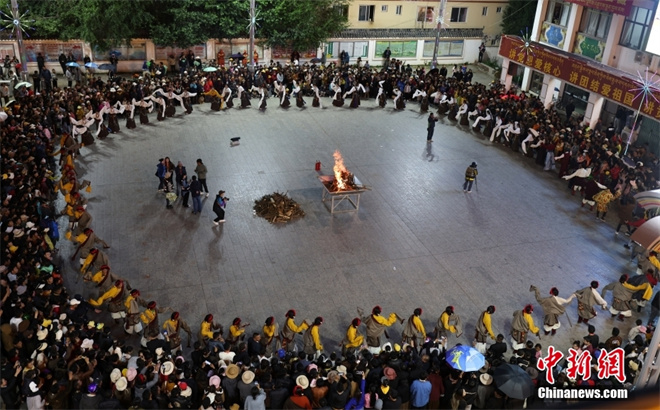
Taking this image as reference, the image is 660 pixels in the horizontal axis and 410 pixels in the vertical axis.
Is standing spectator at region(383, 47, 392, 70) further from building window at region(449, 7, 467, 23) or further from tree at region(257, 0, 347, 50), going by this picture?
building window at region(449, 7, 467, 23)

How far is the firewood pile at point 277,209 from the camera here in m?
16.5

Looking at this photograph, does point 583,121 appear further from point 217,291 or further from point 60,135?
point 60,135

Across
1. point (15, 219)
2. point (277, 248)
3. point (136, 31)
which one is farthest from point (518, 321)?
point (136, 31)

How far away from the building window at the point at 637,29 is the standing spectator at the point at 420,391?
18.1m

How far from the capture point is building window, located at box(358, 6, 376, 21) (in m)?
34.7

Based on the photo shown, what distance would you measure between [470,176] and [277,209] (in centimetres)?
595

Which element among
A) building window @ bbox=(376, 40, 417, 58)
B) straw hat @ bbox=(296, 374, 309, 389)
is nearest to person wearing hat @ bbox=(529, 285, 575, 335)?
straw hat @ bbox=(296, 374, 309, 389)

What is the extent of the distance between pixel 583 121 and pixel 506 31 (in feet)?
42.5

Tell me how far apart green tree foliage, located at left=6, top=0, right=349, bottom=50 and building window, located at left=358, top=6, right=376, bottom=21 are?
171 cm

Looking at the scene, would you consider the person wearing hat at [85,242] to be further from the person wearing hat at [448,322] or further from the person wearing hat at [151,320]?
the person wearing hat at [448,322]

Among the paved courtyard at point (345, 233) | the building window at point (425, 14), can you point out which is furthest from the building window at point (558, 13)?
the building window at point (425, 14)

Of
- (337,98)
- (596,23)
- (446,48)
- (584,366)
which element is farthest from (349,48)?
(584,366)

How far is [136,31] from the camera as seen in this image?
29.9 m

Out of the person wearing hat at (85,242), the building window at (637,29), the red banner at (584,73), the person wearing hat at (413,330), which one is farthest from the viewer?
the building window at (637,29)
